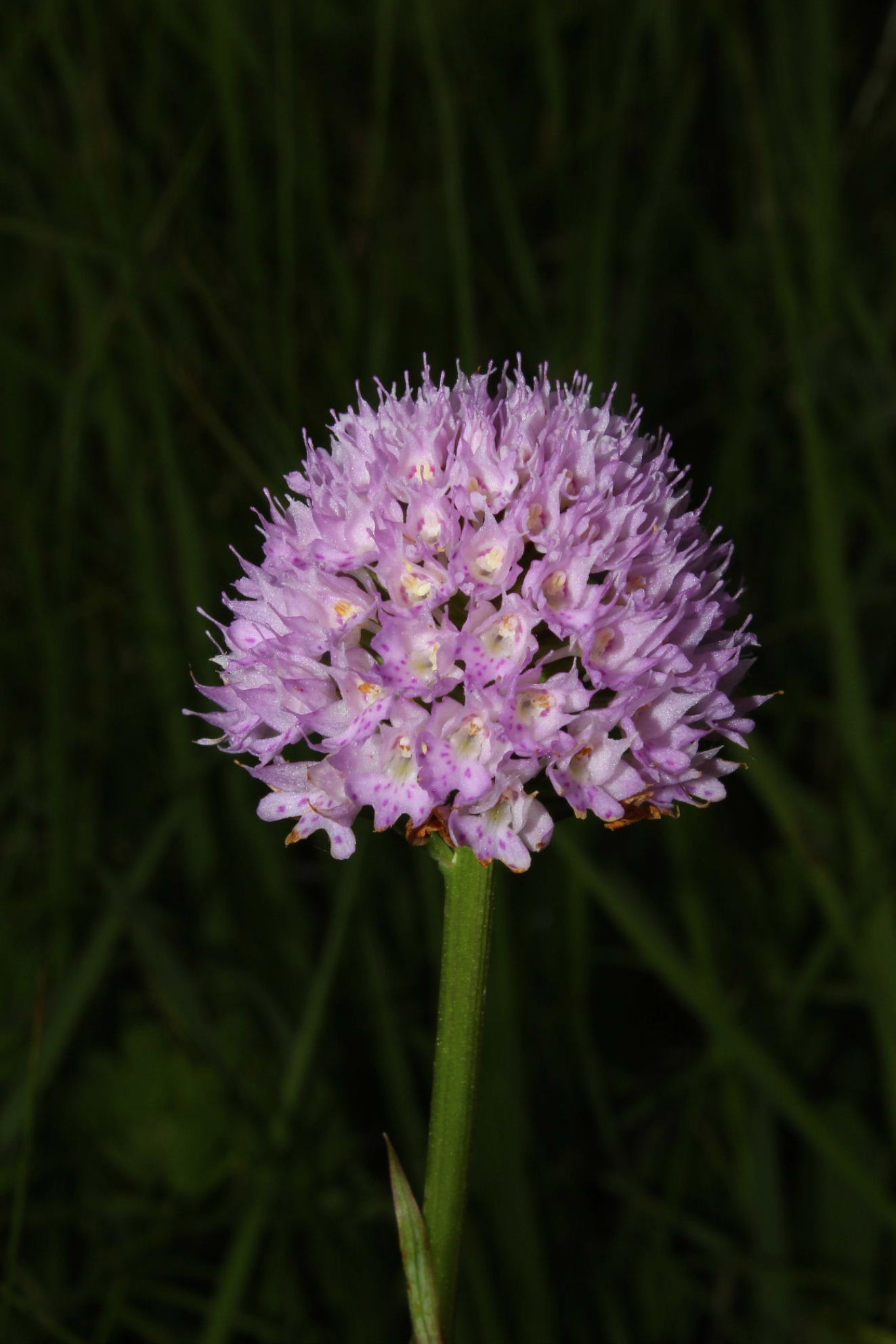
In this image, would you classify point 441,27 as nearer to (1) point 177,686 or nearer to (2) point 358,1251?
(1) point 177,686

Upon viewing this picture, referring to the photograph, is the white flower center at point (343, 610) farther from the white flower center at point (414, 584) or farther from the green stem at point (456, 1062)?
the green stem at point (456, 1062)

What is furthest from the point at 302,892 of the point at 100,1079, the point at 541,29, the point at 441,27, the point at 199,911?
the point at 541,29

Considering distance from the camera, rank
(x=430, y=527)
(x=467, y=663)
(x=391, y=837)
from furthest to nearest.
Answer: (x=391, y=837) → (x=430, y=527) → (x=467, y=663)

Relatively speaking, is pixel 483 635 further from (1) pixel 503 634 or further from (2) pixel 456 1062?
(2) pixel 456 1062

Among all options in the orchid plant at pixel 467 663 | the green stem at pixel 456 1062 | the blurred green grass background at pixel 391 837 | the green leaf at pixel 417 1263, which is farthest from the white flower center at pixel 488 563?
the blurred green grass background at pixel 391 837

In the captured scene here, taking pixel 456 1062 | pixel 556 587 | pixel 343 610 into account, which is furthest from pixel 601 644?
pixel 456 1062
